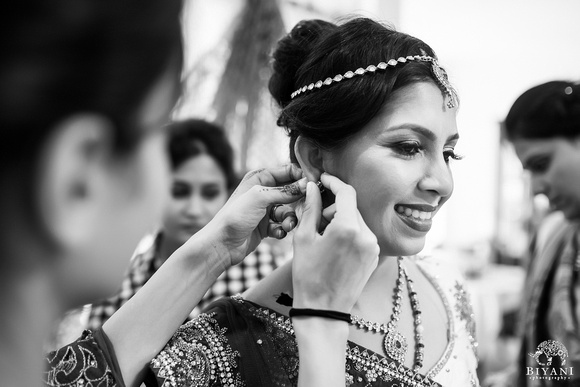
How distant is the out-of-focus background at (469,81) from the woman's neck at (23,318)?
247mm

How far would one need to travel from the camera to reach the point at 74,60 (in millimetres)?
395

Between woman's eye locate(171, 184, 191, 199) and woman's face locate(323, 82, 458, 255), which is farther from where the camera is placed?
woman's eye locate(171, 184, 191, 199)

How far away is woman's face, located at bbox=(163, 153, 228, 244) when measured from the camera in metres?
1.92

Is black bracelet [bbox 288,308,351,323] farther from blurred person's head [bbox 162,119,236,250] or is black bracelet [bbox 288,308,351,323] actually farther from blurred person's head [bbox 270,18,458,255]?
blurred person's head [bbox 162,119,236,250]

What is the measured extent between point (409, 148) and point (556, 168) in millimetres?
733

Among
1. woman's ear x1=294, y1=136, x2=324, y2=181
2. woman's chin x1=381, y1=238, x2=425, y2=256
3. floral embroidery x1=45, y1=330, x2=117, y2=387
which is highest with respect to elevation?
woman's ear x1=294, y1=136, x2=324, y2=181

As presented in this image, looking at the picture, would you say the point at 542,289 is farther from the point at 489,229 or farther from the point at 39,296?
the point at 489,229

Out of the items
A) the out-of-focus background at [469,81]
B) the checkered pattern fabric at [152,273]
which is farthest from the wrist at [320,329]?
the checkered pattern fabric at [152,273]

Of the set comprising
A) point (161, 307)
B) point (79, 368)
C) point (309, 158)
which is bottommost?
point (79, 368)

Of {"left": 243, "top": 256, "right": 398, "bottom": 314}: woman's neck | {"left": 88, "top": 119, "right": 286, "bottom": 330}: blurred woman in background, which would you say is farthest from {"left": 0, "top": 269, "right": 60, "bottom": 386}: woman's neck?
{"left": 88, "top": 119, "right": 286, "bottom": 330}: blurred woman in background

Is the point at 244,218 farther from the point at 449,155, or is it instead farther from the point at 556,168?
the point at 556,168

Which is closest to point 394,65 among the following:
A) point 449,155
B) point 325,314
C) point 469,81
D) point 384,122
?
point 384,122

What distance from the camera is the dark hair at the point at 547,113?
A: 5.14 feet

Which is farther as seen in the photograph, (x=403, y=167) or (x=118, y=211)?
(x=403, y=167)
